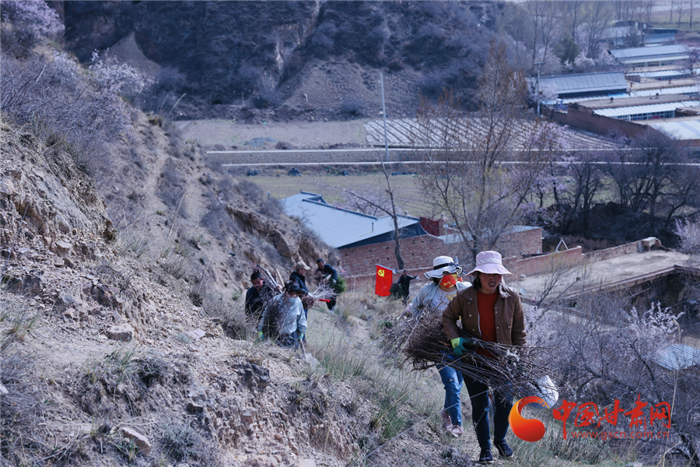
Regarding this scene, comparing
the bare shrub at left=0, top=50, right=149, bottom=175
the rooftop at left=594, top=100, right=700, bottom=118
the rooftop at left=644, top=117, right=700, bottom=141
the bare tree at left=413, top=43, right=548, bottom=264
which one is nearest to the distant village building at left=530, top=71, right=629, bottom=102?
the rooftop at left=594, top=100, right=700, bottom=118

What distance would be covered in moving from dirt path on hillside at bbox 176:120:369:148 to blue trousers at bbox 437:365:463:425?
43.2 m

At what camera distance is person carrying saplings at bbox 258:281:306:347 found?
5703 mm

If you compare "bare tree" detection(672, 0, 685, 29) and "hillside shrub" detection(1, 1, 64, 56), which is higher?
"bare tree" detection(672, 0, 685, 29)

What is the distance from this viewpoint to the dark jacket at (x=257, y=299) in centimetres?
624

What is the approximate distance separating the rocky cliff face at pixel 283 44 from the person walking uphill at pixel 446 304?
177 ft

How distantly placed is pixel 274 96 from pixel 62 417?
194 feet

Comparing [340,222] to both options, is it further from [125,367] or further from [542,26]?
[542,26]

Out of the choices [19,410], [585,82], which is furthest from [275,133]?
[19,410]

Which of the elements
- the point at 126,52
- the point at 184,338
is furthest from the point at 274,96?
the point at 184,338

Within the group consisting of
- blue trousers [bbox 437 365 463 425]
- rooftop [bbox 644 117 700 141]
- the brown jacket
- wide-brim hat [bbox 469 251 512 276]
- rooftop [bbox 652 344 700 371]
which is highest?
wide-brim hat [bbox 469 251 512 276]

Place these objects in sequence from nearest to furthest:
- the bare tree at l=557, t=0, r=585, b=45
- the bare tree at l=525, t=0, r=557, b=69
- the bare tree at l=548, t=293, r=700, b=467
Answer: the bare tree at l=548, t=293, r=700, b=467
the bare tree at l=525, t=0, r=557, b=69
the bare tree at l=557, t=0, r=585, b=45

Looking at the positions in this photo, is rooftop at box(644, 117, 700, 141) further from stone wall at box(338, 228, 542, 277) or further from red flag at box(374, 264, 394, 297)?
red flag at box(374, 264, 394, 297)

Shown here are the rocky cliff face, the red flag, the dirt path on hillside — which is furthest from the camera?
the rocky cliff face

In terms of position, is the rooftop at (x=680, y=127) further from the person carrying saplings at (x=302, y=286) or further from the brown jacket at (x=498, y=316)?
the brown jacket at (x=498, y=316)
